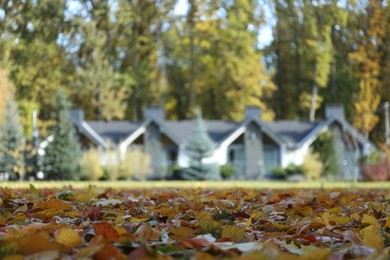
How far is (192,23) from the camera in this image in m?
40.4

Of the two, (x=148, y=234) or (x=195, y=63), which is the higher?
(x=195, y=63)

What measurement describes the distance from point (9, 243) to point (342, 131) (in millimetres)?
35446

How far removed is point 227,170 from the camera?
33.1 meters

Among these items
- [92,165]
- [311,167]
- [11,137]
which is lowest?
[311,167]

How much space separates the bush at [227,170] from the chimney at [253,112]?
10.2 ft

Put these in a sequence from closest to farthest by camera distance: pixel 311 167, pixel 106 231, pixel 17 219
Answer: pixel 106 231
pixel 17 219
pixel 311 167

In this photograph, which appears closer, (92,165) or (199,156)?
(92,165)

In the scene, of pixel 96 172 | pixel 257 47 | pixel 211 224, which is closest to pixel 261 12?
pixel 257 47

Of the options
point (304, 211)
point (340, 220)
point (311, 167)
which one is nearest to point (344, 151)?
point (311, 167)

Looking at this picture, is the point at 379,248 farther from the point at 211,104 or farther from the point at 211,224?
the point at 211,104

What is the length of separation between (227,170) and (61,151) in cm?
829

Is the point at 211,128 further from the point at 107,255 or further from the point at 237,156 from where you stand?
the point at 107,255

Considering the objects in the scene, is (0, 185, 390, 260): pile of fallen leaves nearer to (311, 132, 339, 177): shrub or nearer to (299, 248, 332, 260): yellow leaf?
(299, 248, 332, 260): yellow leaf

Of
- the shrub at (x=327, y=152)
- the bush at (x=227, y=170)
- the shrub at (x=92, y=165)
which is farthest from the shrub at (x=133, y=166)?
the shrub at (x=327, y=152)
